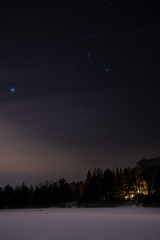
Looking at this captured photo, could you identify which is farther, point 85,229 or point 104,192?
point 104,192

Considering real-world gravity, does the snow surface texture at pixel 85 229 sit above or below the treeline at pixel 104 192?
below

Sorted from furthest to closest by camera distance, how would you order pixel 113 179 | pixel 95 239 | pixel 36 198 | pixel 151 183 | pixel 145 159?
pixel 145 159 < pixel 36 198 < pixel 113 179 < pixel 151 183 < pixel 95 239

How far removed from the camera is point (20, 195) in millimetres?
121125

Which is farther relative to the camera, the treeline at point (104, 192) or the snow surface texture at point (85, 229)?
the treeline at point (104, 192)

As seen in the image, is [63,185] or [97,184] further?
[63,185]

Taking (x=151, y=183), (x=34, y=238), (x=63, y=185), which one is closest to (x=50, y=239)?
(x=34, y=238)

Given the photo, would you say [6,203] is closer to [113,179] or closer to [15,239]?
[113,179]

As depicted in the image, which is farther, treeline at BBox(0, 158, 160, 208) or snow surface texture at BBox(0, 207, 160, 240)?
treeline at BBox(0, 158, 160, 208)

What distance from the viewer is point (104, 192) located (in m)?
90.8

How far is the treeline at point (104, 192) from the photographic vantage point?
3072 inches

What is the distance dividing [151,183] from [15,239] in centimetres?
7378

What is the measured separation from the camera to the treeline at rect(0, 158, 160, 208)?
78.0 metres

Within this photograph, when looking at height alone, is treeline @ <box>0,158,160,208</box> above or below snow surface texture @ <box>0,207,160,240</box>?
above

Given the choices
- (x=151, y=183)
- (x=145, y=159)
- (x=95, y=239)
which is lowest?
(x=95, y=239)
